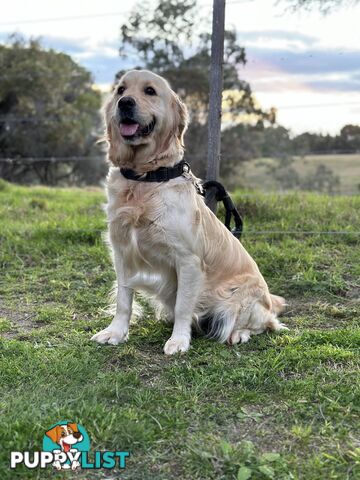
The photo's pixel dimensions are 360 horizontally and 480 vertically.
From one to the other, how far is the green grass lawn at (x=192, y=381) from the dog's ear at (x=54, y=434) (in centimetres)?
2

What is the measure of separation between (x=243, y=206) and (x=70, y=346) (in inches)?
134

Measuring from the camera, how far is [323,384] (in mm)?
2723

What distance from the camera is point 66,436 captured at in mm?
2215

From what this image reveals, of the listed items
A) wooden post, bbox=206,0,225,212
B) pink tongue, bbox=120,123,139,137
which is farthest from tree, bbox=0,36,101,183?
pink tongue, bbox=120,123,139,137

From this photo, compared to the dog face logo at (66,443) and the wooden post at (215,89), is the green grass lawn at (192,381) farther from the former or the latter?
the wooden post at (215,89)

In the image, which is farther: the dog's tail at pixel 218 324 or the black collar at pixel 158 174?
the dog's tail at pixel 218 324

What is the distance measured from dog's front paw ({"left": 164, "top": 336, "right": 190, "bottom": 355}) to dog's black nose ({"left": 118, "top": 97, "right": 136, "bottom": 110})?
137cm

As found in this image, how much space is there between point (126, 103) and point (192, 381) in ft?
5.15

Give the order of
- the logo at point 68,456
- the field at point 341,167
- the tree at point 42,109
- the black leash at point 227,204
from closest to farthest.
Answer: the logo at point 68,456 < the black leash at point 227,204 < the field at point 341,167 < the tree at point 42,109

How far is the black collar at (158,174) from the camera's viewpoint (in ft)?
11.0

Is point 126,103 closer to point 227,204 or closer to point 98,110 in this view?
point 227,204

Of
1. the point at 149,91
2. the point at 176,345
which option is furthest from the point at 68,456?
the point at 149,91

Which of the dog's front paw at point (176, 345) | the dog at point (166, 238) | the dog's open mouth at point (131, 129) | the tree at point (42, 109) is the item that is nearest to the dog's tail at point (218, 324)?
the dog at point (166, 238)

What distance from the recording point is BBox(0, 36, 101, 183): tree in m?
22.3
